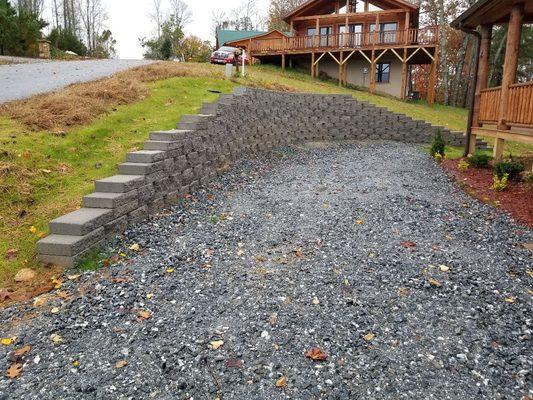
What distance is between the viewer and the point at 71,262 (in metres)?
4.10

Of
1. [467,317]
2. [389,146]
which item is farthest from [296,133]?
[467,317]

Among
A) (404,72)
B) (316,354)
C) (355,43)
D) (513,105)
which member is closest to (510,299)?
(316,354)

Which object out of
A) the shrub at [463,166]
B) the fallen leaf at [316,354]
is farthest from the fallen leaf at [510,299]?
the shrub at [463,166]

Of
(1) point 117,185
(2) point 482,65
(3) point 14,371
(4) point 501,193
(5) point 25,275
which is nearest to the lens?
(3) point 14,371

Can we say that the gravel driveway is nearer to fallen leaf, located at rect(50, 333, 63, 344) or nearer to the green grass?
fallen leaf, located at rect(50, 333, 63, 344)

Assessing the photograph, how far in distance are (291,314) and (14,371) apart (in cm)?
213

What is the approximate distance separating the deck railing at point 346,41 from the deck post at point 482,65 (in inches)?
435

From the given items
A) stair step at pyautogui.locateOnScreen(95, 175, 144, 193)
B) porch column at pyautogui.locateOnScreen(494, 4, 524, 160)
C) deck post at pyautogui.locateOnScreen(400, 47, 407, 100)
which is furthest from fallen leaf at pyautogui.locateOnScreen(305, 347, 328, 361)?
deck post at pyautogui.locateOnScreen(400, 47, 407, 100)

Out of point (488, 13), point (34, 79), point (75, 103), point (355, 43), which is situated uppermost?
point (355, 43)

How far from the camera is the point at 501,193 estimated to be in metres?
7.11

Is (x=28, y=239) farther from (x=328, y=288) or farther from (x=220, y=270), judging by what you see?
(x=328, y=288)

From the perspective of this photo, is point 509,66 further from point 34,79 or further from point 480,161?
point 34,79

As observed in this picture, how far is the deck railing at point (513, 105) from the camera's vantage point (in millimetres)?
7391

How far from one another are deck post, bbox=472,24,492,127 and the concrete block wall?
12.3 feet
